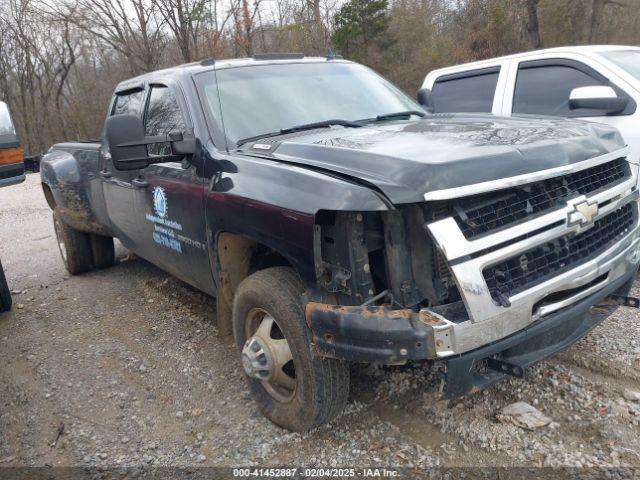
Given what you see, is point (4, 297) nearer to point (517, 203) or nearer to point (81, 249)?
point (81, 249)

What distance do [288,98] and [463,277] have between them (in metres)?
1.99

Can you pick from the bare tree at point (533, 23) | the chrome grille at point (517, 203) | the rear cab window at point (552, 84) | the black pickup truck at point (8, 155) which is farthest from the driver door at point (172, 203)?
the bare tree at point (533, 23)

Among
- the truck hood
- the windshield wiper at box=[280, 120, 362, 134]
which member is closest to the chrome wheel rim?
the truck hood

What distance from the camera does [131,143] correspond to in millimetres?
3086

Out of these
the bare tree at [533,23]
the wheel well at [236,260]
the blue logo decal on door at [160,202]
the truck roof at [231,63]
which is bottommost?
the wheel well at [236,260]

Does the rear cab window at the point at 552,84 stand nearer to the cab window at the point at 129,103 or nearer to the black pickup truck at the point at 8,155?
the cab window at the point at 129,103

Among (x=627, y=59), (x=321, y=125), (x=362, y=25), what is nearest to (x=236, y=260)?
(x=321, y=125)

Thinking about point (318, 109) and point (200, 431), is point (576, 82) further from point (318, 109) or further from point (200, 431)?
point (200, 431)

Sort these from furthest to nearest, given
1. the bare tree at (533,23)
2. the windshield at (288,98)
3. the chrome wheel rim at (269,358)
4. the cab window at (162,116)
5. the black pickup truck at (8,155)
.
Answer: the bare tree at (533,23), the black pickup truck at (8,155), the cab window at (162,116), the windshield at (288,98), the chrome wheel rim at (269,358)

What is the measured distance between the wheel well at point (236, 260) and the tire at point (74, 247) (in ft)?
10.8

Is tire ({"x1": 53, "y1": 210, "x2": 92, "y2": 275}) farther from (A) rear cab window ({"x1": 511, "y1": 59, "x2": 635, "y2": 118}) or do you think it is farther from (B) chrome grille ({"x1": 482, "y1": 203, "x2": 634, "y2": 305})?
(B) chrome grille ({"x1": 482, "y1": 203, "x2": 634, "y2": 305})

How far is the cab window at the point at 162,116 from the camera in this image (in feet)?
12.2

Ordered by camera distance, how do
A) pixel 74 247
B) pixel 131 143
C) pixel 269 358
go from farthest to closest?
pixel 74 247 < pixel 131 143 < pixel 269 358

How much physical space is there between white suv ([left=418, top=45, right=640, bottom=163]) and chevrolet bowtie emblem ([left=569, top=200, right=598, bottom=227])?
2155mm
